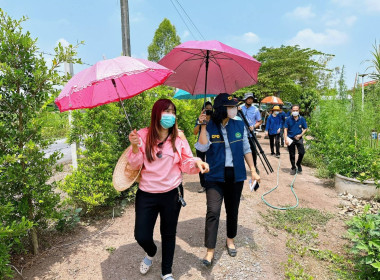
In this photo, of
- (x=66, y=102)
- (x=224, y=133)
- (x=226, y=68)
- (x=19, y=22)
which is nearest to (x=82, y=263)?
(x=66, y=102)

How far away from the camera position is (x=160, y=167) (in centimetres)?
236

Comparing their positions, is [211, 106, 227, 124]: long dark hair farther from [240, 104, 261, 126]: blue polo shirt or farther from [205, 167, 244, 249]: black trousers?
[240, 104, 261, 126]: blue polo shirt

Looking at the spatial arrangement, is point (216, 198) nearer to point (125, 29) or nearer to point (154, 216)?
point (154, 216)

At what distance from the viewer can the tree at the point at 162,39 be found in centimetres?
3256

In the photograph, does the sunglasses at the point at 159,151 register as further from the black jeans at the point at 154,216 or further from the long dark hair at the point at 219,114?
the long dark hair at the point at 219,114

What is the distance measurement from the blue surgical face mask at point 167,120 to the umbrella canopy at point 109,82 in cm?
40

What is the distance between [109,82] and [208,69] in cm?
148

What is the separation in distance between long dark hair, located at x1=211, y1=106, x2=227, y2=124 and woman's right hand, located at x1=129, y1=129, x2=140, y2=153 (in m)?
0.94

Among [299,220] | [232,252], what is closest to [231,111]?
[232,252]

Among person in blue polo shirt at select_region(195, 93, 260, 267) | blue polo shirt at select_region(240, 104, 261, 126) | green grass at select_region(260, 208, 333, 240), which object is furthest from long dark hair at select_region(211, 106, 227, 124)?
blue polo shirt at select_region(240, 104, 261, 126)

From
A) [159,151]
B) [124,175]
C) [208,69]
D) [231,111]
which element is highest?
[208,69]

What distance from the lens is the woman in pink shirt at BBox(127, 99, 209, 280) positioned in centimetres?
234

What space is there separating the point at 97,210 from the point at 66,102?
2.67 metres

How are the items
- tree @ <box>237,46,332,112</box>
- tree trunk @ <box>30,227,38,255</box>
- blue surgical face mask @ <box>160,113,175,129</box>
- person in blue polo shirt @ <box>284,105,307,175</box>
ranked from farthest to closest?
1. tree @ <box>237,46,332,112</box>
2. person in blue polo shirt @ <box>284,105,307,175</box>
3. tree trunk @ <box>30,227,38,255</box>
4. blue surgical face mask @ <box>160,113,175,129</box>
